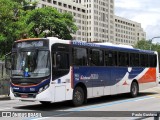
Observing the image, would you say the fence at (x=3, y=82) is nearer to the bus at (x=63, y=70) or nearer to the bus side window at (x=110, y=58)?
the bus at (x=63, y=70)

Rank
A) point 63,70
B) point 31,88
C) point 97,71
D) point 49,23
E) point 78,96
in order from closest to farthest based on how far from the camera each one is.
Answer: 1. point 31,88
2. point 63,70
3. point 78,96
4. point 97,71
5. point 49,23

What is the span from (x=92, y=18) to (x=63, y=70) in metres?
154

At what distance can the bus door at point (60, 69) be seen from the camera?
576 inches

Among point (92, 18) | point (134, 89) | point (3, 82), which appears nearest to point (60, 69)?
point (134, 89)

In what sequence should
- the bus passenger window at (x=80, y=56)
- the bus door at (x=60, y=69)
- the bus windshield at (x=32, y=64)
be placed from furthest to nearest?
1. the bus passenger window at (x=80, y=56)
2. the bus door at (x=60, y=69)
3. the bus windshield at (x=32, y=64)

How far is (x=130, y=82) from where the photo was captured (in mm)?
21000

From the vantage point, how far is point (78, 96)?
1614 cm

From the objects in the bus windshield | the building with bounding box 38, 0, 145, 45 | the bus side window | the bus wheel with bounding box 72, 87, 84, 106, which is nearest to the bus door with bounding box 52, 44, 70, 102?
the bus windshield

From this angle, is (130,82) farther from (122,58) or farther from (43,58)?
(43,58)

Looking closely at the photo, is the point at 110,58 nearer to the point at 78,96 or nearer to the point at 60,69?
the point at 78,96

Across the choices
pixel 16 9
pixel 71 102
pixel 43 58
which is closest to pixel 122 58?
pixel 71 102

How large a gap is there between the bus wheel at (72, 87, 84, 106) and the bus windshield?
217 centimetres

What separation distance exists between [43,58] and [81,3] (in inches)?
6186

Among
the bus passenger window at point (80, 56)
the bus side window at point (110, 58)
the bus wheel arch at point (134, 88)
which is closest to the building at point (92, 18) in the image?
the bus wheel arch at point (134, 88)
